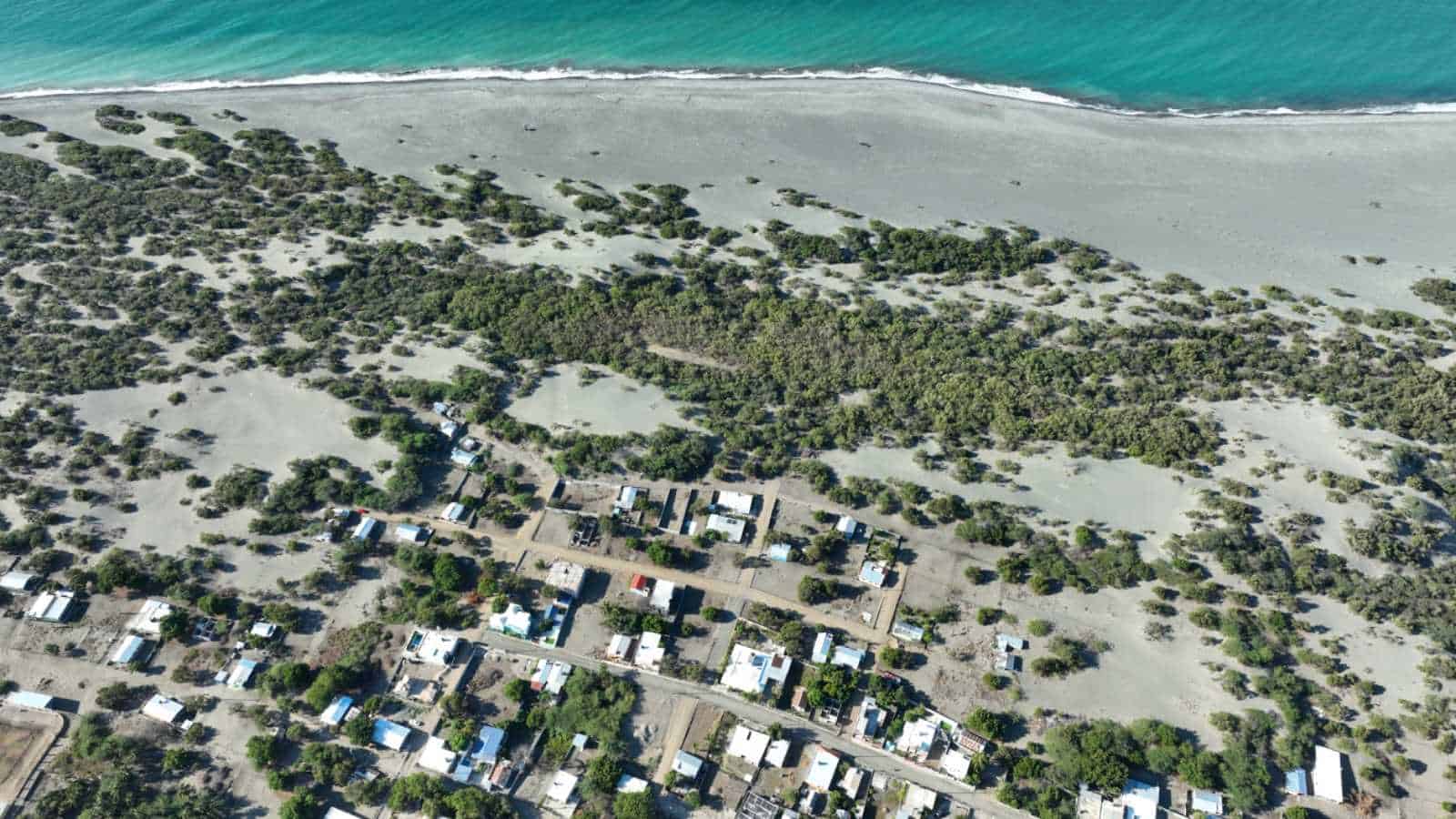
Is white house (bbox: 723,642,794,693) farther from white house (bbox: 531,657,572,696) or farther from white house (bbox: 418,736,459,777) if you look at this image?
white house (bbox: 418,736,459,777)

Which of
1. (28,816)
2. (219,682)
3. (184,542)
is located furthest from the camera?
(184,542)

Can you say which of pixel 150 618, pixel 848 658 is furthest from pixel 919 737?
pixel 150 618

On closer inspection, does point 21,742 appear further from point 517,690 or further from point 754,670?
point 754,670

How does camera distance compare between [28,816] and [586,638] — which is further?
[586,638]

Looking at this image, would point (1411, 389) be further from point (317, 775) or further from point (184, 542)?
point (184, 542)

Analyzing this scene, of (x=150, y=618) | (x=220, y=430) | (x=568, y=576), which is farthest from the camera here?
(x=220, y=430)

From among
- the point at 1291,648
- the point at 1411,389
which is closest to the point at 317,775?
the point at 1291,648
